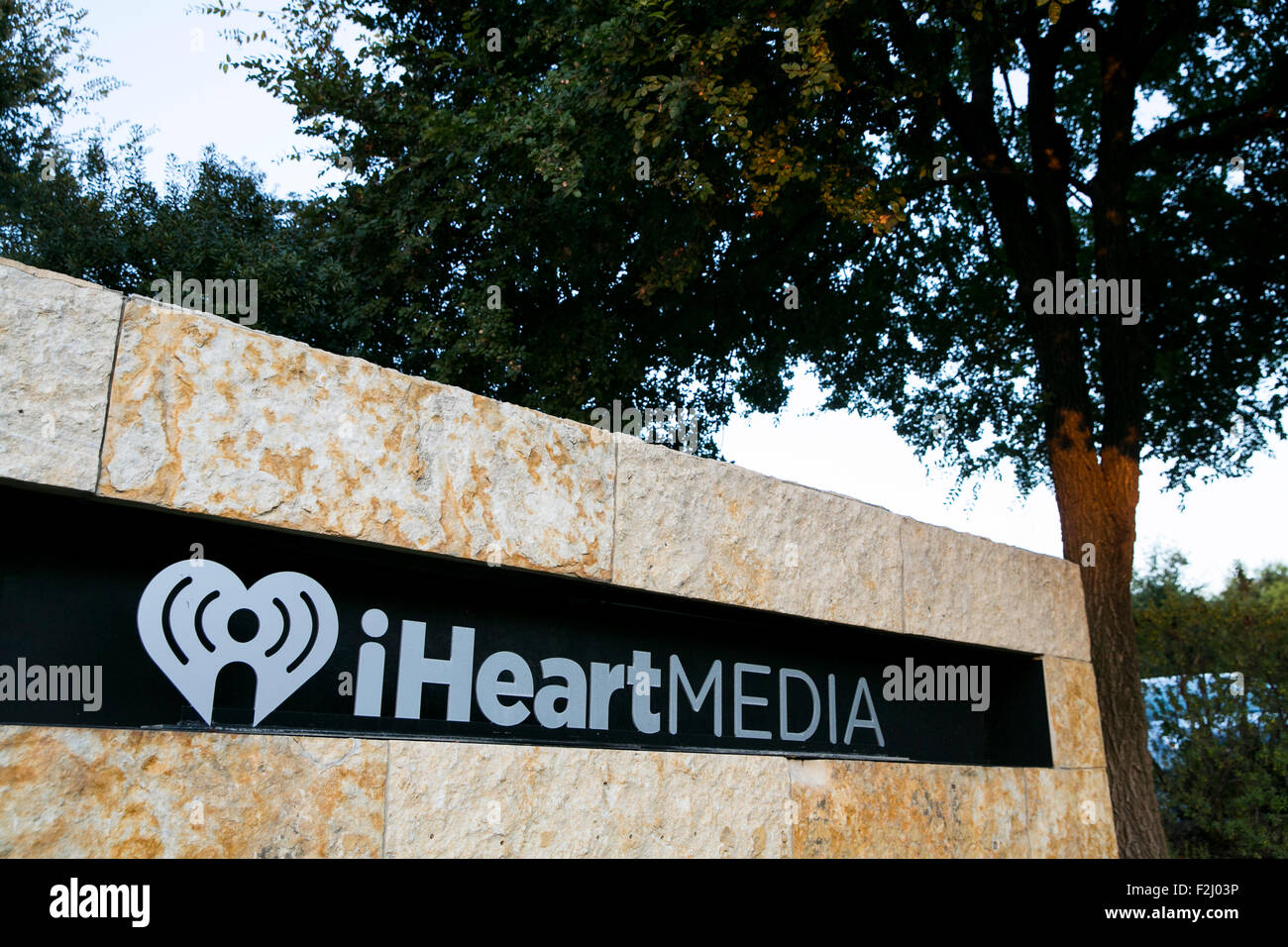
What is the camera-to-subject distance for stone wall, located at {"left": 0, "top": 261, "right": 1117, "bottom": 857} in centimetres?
300

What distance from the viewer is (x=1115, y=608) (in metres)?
7.31

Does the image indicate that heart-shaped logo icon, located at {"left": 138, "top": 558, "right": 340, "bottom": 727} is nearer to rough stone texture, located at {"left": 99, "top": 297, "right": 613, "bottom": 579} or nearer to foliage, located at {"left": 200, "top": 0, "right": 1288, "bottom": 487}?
rough stone texture, located at {"left": 99, "top": 297, "right": 613, "bottom": 579}

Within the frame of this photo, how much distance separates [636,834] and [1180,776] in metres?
7.51

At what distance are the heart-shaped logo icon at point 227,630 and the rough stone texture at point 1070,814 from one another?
14.4 feet

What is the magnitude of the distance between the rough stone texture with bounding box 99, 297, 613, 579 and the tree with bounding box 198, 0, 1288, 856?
3.85 metres

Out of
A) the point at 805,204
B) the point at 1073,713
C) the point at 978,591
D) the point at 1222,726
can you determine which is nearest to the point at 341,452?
the point at 978,591

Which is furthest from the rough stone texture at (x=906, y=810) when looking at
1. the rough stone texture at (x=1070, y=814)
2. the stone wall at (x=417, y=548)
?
the rough stone texture at (x=1070, y=814)

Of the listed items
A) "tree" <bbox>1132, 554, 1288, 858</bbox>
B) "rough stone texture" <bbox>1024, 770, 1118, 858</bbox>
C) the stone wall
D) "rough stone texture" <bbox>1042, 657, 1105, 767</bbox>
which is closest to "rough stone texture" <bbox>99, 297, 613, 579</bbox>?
the stone wall

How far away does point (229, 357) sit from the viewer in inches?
135

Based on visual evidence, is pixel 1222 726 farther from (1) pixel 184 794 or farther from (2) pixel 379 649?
(1) pixel 184 794

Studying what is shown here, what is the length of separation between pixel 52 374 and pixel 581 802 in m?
2.34

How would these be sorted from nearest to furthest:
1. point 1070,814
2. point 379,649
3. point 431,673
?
point 379,649 < point 431,673 < point 1070,814
